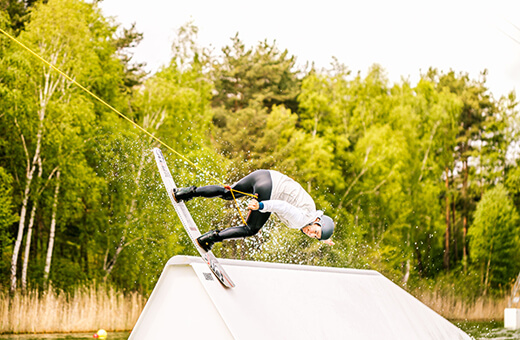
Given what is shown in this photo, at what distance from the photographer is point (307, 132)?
2536 cm

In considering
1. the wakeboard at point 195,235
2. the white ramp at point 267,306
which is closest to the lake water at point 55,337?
the white ramp at point 267,306

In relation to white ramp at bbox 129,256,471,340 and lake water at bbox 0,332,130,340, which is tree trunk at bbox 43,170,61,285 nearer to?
lake water at bbox 0,332,130,340

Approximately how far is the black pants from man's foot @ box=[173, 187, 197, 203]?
3 cm

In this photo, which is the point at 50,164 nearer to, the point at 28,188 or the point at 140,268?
the point at 28,188

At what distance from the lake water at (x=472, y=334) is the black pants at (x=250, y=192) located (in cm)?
809

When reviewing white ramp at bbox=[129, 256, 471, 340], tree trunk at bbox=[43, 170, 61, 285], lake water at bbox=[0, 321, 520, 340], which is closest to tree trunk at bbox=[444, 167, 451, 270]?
lake water at bbox=[0, 321, 520, 340]

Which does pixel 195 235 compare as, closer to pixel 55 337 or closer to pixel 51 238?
pixel 55 337

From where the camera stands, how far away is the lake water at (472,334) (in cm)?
1149

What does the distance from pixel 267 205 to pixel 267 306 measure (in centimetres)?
72

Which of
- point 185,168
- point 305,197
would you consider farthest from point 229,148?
point 305,197

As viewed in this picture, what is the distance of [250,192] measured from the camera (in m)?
4.54

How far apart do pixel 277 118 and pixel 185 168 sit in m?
7.22

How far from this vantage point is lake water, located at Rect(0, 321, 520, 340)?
11492mm

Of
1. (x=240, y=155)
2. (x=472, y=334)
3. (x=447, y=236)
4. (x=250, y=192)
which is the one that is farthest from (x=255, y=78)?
(x=250, y=192)
